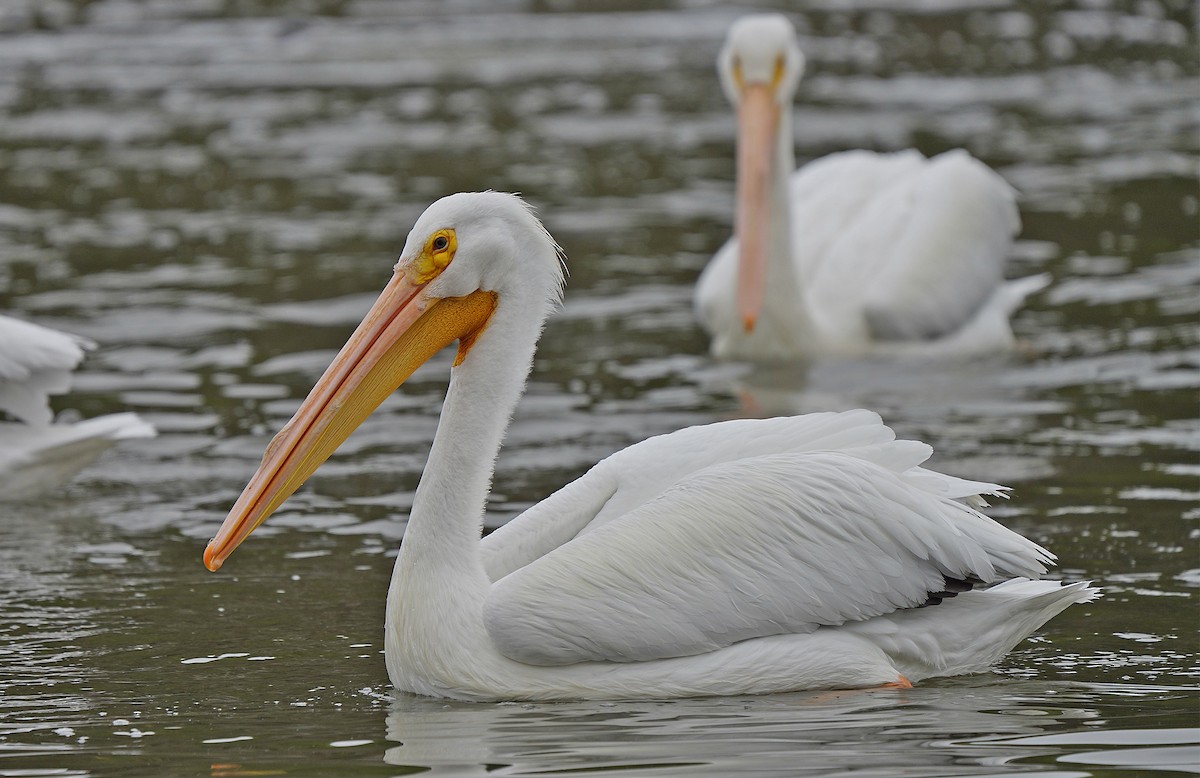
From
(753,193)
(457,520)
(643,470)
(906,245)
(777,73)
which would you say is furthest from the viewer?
(906,245)

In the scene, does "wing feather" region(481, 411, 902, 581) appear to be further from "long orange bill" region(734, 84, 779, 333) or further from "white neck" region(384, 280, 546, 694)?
"long orange bill" region(734, 84, 779, 333)

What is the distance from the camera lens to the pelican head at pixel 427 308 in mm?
4461

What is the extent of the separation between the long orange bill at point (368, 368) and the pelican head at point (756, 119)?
3.56 meters

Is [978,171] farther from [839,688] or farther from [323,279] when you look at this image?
[839,688]

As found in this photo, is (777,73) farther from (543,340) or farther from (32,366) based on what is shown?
(32,366)

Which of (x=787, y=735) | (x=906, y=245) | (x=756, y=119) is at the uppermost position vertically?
(x=756, y=119)

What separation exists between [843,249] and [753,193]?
75cm

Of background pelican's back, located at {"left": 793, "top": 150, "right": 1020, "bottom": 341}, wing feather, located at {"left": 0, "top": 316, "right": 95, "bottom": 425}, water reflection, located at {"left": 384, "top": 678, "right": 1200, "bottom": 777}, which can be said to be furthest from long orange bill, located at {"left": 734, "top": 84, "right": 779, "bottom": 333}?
water reflection, located at {"left": 384, "top": 678, "right": 1200, "bottom": 777}

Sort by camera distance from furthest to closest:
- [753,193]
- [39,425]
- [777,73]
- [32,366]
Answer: [777,73] → [753,193] → [39,425] → [32,366]

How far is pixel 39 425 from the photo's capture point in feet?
21.4

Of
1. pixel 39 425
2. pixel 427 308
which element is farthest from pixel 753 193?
pixel 427 308

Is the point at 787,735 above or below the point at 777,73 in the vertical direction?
below

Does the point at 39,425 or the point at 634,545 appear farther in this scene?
the point at 39,425

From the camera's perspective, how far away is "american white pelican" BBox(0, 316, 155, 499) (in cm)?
627
